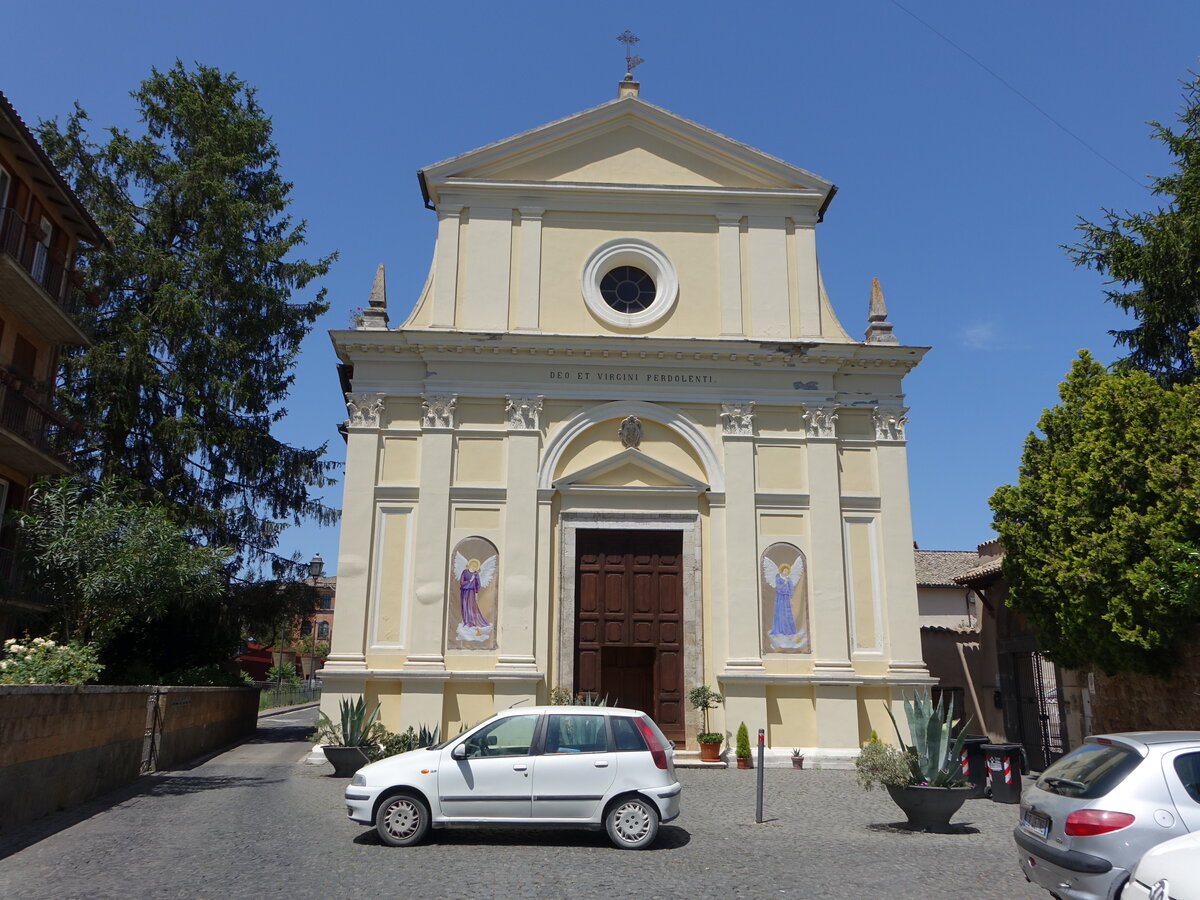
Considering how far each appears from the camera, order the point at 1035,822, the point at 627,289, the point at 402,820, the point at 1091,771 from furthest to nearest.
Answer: the point at 627,289 < the point at 402,820 < the point at 1035,822 < the point at 1091,771

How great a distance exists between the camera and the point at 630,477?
20.1 m

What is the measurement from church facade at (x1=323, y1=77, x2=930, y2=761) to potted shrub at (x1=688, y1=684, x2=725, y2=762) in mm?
252

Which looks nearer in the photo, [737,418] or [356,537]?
[356,537]

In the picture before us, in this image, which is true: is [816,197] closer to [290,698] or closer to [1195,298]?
[1195,298]

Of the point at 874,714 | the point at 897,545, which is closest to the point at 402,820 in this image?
the point at 874,714

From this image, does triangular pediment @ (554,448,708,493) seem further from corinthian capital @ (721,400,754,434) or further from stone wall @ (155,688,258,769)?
stone wall @ (155,688,258,769)

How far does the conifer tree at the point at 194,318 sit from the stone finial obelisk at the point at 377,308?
5029 mm

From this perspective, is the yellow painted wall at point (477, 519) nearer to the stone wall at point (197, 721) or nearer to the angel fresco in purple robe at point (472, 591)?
the angel fresco in purple robe at point (472, 591)

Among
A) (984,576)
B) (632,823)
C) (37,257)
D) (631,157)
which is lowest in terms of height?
(632,823)

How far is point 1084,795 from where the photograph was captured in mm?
6723

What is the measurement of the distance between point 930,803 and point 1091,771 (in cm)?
414

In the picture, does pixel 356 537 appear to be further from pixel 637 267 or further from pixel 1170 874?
pixel 1170 874

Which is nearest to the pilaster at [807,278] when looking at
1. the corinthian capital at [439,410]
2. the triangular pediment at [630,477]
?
the triangular pediment at [630,477]

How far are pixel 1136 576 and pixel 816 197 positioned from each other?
11.1 m
